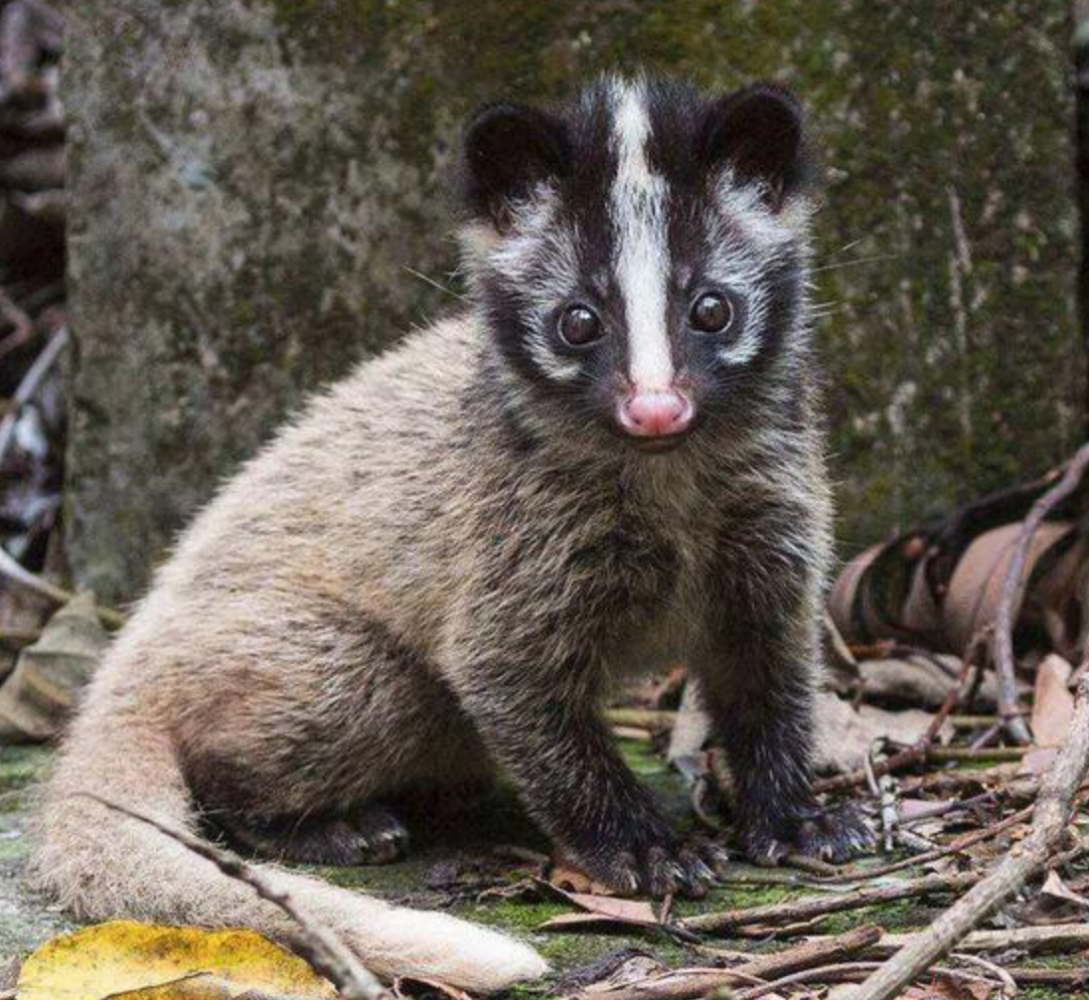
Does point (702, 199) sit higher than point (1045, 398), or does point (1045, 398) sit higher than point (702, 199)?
point (702, 199)

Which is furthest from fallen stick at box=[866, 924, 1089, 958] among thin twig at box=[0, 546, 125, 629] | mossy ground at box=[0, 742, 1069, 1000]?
thin twig at box=[0, 546, 125, 629]

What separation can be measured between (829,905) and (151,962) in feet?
4.94

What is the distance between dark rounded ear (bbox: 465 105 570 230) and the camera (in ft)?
15.6

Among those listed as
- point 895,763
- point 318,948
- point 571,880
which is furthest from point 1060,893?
point 318,948

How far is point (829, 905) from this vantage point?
4383mm

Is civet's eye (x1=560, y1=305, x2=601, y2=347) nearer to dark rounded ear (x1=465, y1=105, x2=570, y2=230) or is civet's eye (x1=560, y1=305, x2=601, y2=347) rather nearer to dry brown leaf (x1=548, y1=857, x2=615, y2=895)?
dark rounded ear (x1=465, y1=105, x2=570, y2=230)

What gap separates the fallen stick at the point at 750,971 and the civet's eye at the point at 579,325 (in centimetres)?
149

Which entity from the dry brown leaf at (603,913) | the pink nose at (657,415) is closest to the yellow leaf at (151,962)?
the dry brown leaf at (603,913)

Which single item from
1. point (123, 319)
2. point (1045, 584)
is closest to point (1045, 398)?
point (1045, 584)

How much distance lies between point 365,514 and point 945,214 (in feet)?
7.89

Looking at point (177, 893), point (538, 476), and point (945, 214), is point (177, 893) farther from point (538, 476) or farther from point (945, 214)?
point (945, 214)

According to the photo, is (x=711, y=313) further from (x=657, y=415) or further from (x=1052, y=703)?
(x=1052, y=703)

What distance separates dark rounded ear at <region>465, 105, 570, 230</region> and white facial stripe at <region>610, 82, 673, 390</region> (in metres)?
0.17

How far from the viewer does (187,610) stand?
566 cm
